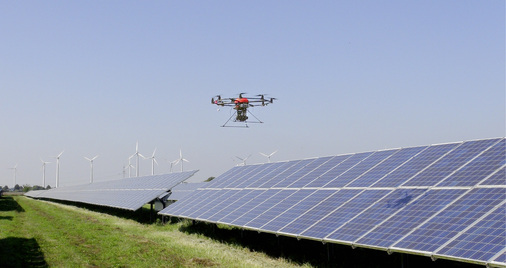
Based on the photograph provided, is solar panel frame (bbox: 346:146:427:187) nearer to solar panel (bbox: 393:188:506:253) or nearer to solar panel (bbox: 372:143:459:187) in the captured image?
solar panel (bbox: 372:143:459:187)

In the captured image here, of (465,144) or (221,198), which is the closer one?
(465,144)

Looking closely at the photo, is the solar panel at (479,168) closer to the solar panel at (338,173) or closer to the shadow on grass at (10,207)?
the solar panel at (338,173)

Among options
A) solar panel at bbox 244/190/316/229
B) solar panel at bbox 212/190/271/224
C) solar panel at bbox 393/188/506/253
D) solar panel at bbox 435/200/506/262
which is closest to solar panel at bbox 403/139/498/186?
solar panel at bbox 393/188/506/253

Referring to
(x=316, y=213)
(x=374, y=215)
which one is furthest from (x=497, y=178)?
(x=316, y=213)

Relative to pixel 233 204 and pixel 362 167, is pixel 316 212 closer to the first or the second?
pixel 362 167

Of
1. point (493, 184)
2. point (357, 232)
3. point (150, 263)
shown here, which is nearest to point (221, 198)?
point (150, 263)

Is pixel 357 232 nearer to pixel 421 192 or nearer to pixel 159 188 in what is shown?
pixel 421 192
